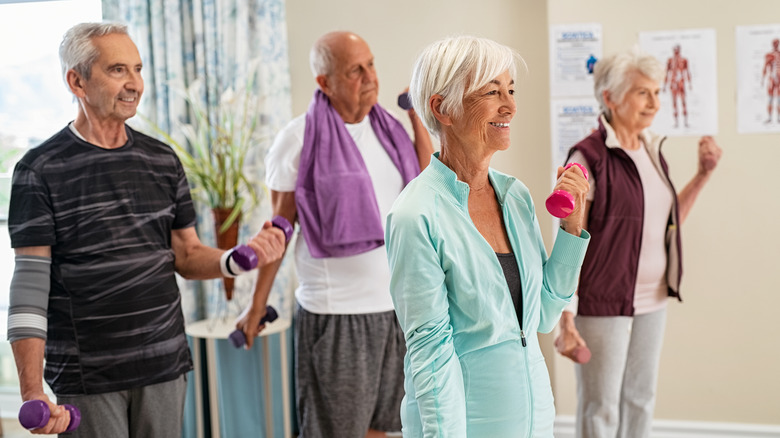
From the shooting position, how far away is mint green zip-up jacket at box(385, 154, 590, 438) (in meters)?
1.37

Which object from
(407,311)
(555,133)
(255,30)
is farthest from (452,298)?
(255,30)

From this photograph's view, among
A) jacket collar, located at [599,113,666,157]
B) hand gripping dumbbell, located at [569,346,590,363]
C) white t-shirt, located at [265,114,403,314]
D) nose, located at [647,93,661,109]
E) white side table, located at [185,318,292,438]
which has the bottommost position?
white side table, located at [185,318,292,438]

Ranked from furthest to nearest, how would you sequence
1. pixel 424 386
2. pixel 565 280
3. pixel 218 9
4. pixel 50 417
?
1. pixel 218 9
2. pixel 50 417
3. pixel 565 280
4. pixel 424 386

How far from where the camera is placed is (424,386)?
4.47ft

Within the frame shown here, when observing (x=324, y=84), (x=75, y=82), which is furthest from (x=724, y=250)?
(x=75, y=82)

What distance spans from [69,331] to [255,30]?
201cm

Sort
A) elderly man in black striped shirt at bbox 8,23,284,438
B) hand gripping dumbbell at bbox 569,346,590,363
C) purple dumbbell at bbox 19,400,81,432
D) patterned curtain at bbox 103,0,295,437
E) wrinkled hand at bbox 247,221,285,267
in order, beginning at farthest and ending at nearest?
patterned curtain at bbox 103,0,295,437
hand gripping dumbbell at bbox 569,346,590,363
wrinkled hand at bbox 247,221,285,267
elderly man in black striped shirt at bbox 8,23,284,438
purple dumbbell at bbox 19,400,81,432

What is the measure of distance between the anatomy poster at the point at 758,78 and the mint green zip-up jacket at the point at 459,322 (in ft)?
6.77

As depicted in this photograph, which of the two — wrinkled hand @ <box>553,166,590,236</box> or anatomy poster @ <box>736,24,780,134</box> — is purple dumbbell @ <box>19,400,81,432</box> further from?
anatomy poster @ <box>736,24,780,134</box>

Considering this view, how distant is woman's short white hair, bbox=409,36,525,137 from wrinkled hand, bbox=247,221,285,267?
75cm

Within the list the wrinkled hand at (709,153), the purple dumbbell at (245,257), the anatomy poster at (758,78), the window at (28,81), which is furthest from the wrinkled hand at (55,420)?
the anatomy poster at (758,78)

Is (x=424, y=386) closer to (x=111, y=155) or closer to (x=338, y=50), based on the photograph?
(x=111, y=155)

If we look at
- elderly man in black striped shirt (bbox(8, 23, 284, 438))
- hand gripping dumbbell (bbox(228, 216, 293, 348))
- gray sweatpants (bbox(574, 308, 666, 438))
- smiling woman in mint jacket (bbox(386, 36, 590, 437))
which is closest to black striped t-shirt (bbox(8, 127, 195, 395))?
elderly man in black striped shirt (bbox(8, 23, 284, 438))

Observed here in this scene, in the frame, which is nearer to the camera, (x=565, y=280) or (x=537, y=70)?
(x=565, y=280)
